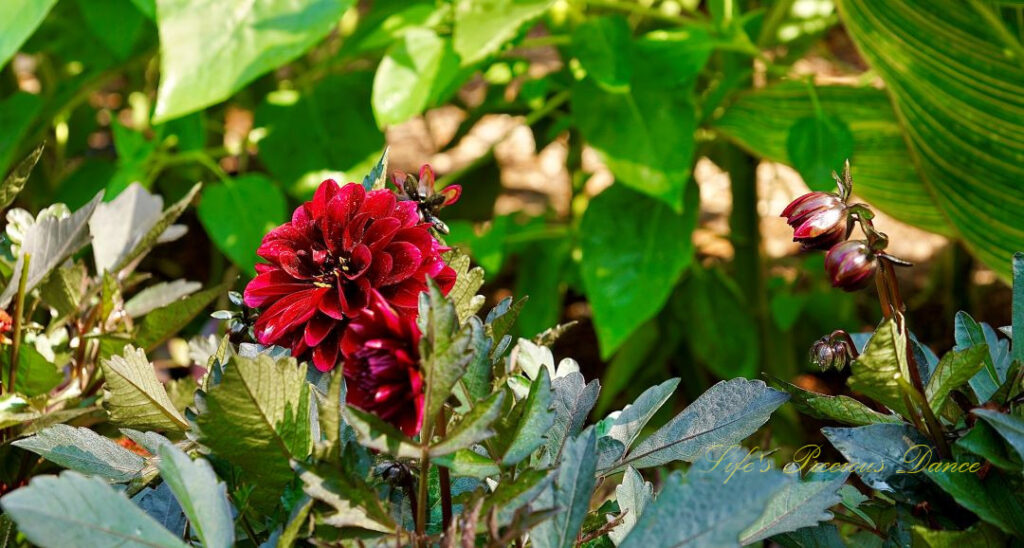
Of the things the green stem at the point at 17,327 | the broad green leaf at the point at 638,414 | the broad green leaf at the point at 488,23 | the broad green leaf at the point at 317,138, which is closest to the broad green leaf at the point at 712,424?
the broad green leaf at the point at 638,414

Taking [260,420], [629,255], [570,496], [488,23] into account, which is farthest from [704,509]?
[629,255]

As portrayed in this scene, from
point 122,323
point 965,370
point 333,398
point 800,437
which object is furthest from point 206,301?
point 800,437

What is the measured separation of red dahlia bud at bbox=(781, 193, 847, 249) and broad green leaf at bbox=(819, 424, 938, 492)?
8cm

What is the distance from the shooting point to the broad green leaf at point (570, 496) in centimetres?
39

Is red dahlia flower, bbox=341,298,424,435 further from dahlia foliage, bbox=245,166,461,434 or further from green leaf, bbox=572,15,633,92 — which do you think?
green leaf, bbox=572,15,633,92

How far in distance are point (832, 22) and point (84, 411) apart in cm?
110

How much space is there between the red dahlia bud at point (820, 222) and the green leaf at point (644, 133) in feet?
1.98

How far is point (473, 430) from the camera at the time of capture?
0.37 meters

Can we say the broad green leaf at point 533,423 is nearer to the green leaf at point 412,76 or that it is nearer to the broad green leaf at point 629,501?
the broad green leaf at point 629,501

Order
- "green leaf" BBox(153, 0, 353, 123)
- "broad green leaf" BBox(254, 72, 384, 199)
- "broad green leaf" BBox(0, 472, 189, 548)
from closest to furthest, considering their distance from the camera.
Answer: "broad green leaf" BBox(0, 472, 189, 548) < "green leaf" BBox(153, 0, 353, 123) < "broad green leaf" BBox(254, 72, 384, 199)

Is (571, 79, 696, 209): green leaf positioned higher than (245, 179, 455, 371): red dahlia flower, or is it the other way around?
(245, 179, 455, 371): red dahlia flower

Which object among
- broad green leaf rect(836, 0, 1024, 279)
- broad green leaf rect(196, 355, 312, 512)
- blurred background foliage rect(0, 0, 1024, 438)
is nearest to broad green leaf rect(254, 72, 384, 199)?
blurred background foliage rect(0, 0, 1024, 438)

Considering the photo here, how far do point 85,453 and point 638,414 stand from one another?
267 mm

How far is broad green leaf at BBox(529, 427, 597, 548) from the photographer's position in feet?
1.27
